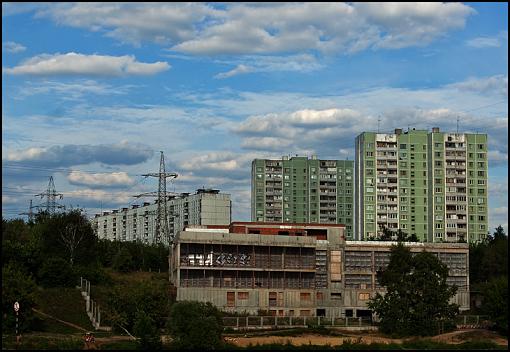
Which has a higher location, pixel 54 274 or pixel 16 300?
pixel 54 274

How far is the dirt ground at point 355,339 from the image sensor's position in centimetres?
6309

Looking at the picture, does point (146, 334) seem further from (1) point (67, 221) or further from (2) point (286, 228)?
(1) point (67, 221)

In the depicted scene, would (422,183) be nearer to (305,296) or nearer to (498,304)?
(305,296)

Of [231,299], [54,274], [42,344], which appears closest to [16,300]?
[42,344]

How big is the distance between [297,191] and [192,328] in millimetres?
126922

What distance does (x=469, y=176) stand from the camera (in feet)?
496

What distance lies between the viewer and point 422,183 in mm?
151375

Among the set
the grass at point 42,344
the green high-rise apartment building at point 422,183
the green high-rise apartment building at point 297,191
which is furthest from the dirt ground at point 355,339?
the green high-rise apartment building at point 297,191

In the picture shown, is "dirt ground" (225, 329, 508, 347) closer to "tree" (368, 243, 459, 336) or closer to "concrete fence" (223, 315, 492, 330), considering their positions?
"tree" (368, 243, 459, 336)

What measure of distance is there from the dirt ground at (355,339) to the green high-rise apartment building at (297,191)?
109671 mm

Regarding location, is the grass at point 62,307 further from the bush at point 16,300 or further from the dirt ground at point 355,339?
the dirt ground at point 355,339

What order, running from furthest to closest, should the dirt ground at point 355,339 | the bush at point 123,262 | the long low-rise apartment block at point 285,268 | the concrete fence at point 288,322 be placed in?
the bush at point 123,262 < the long low-rise apartment block at point 285,268 < the concrete fence at point 288,322 < the dirt ground at point 355,339

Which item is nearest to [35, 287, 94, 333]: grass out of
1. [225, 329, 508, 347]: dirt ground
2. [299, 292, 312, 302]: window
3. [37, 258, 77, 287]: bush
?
[37, 258, 77, 287]: bush

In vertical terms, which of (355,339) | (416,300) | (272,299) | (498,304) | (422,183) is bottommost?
(355,339)
